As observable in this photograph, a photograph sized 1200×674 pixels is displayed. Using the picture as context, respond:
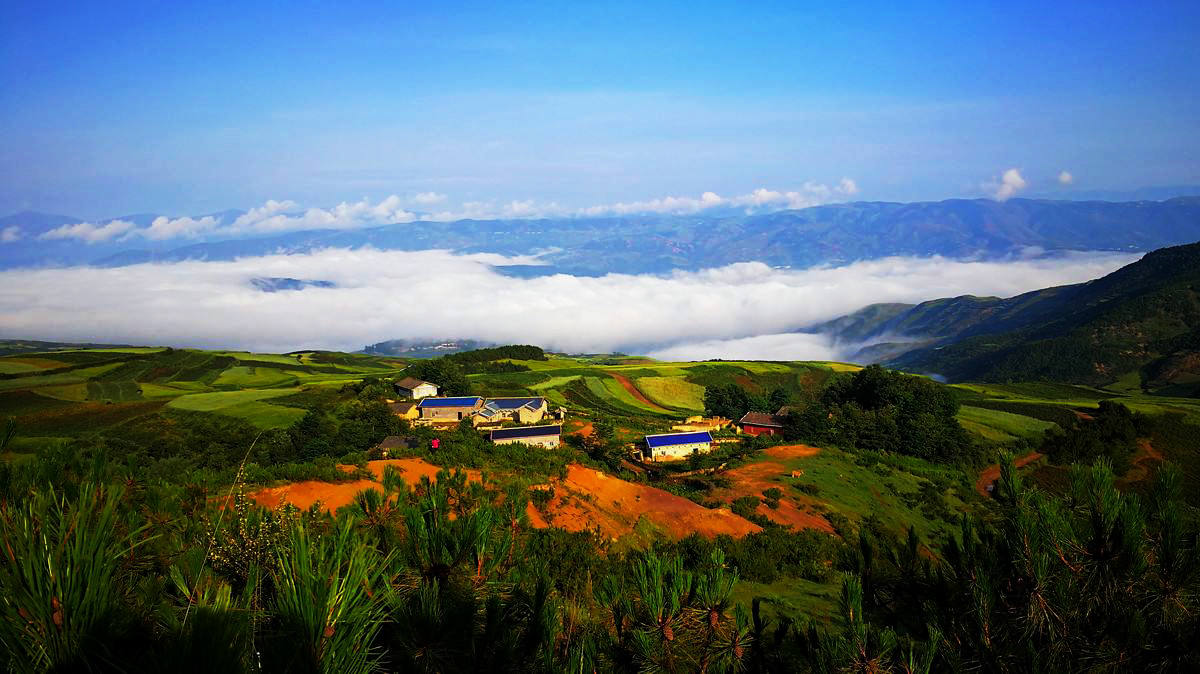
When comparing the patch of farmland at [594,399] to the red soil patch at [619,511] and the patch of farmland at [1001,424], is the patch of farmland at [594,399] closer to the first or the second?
the patch of farmland at [1001,424]

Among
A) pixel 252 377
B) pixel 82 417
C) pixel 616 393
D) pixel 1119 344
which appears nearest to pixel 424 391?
pixel 616 393

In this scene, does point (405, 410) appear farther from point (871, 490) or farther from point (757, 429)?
point (871, 490)

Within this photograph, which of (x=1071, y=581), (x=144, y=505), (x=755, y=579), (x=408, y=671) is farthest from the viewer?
(x=755, y=579)

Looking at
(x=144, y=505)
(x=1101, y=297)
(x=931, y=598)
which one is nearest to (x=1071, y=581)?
(x=931, y=598)

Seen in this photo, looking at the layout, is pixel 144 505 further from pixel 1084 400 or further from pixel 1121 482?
pixel 1084 400

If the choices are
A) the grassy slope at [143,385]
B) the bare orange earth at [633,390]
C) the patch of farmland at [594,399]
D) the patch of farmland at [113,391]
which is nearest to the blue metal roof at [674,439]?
the patch of farmland at [594,399]

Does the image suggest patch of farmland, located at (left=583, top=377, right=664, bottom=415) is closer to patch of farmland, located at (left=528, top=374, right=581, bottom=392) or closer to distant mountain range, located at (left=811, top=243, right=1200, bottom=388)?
patch of farmland, located at (left=528, top=374, right=581, bottom=392)

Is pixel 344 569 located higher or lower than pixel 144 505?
higher
